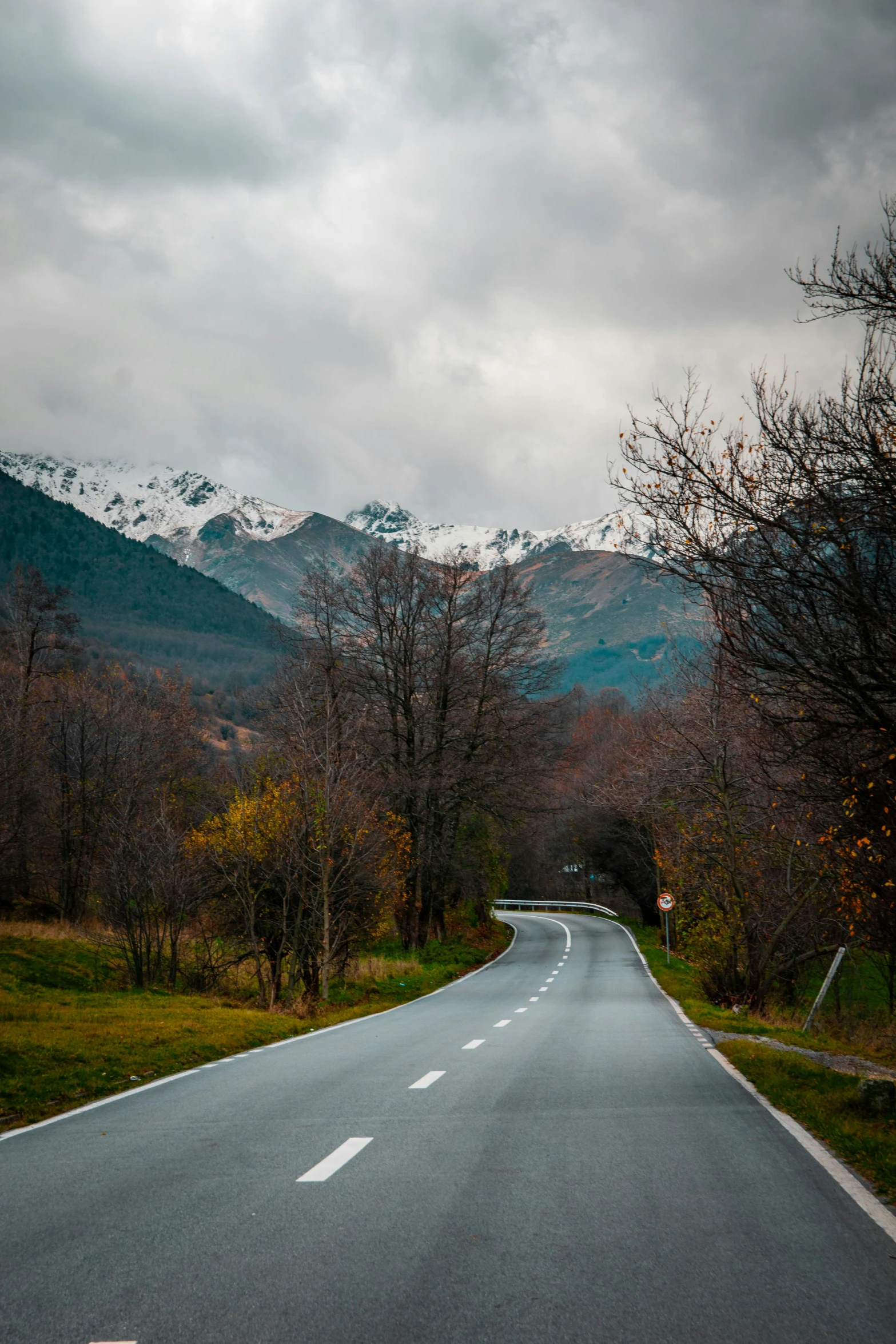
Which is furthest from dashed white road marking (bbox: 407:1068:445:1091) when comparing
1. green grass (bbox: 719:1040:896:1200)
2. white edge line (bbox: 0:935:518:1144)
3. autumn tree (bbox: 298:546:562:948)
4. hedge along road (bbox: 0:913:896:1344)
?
autumn tree (bbox: 298:546:562:948)

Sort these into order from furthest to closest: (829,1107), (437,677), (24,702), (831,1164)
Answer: (437,677) → (24,702) → (829,1107) → (831,1164)

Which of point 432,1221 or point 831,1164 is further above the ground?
point 432,1221

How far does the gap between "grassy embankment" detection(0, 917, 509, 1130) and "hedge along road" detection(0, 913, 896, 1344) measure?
1086 mm

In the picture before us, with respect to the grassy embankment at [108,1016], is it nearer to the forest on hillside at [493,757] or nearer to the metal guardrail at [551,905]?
the forest on hillside at [493,757]

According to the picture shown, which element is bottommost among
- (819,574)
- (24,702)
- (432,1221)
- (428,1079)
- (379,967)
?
(379,967)

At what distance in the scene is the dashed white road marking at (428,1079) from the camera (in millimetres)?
10422

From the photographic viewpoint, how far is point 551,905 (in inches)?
2995

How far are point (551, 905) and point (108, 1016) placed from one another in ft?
202

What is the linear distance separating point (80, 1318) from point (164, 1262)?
2.37 ft

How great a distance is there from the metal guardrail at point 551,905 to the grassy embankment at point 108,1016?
37.4 m

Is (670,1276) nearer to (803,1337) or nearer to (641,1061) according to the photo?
(803,1337)

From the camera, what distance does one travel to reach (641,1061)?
1276 cm

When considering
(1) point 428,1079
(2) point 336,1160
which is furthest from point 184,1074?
(2) point 336,1160

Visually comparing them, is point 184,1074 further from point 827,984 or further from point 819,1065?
point 827,984
